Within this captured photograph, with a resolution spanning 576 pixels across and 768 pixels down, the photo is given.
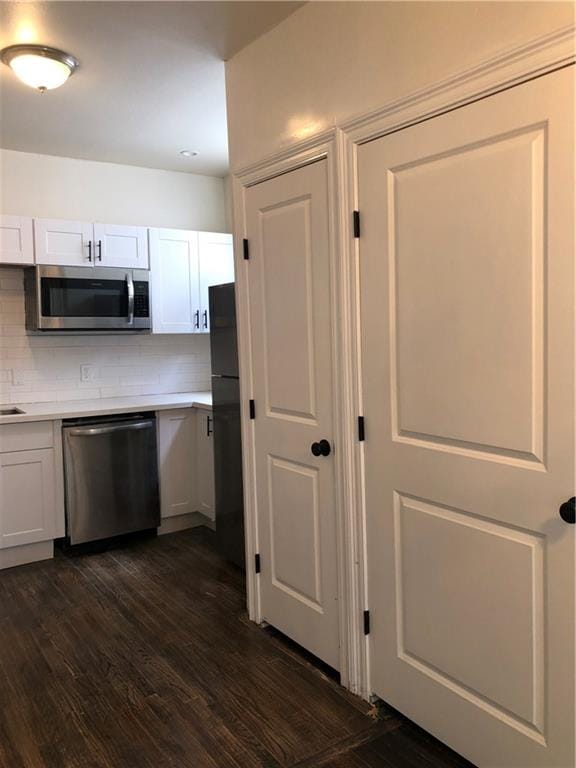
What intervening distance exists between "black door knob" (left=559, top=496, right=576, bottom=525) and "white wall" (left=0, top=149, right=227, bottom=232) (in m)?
3.82

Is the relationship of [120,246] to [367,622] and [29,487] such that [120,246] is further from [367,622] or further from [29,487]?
[367,622]

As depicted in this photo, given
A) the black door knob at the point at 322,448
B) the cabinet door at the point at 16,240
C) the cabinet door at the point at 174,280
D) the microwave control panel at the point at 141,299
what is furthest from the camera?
the cabinet door at the point at 174,280

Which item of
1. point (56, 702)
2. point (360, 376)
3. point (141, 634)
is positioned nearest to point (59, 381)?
point (141, 634)

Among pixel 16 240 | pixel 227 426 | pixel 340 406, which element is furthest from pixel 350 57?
pixel 16 240

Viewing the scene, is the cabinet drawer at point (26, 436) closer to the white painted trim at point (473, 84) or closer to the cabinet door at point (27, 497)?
the cabinet door at point (27, 497)

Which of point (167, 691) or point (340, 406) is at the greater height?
point (340, 406)

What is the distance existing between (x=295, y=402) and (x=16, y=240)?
7.72ft

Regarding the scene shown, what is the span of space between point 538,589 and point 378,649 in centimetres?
77

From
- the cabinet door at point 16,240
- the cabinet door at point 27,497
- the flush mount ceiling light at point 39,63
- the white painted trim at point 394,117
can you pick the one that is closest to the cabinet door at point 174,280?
the cabinet door at point 16,240

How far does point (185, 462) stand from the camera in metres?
4.22

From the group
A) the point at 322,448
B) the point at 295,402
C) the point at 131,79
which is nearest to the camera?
the point at 322,448

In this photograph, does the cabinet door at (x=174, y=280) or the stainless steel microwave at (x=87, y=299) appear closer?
the stainless steel microwave at (x=87, y=299)

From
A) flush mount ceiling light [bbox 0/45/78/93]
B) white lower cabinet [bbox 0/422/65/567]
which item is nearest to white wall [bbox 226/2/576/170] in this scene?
flush mount ceiling light [bbox 0/45/78/93]

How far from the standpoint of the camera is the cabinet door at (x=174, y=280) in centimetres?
430
